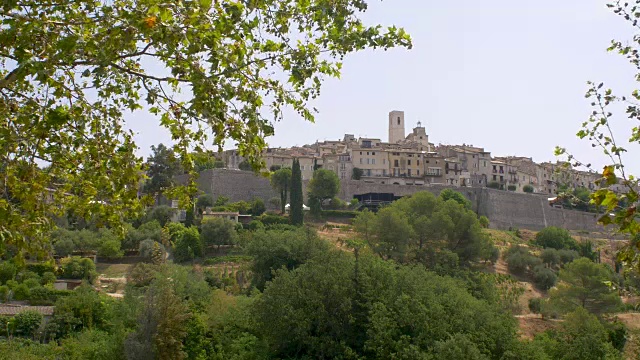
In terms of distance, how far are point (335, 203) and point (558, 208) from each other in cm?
2272

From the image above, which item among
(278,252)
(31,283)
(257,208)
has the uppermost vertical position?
(257,208)

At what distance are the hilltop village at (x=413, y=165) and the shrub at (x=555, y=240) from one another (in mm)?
11926

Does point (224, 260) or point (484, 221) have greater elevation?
point (484, 221)

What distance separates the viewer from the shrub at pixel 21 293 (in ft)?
98.6

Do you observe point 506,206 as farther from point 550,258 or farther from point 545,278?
point 545,278

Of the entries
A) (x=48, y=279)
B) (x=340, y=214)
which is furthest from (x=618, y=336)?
(x=340, y=214)

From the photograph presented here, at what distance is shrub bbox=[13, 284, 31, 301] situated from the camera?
1184 inches

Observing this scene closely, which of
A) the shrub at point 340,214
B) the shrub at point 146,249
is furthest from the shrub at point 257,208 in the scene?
the shrub at point 146,249

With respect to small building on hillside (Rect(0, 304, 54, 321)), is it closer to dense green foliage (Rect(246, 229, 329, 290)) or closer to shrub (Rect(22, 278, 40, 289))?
shrub (Rect(22, 278, 40, 289))

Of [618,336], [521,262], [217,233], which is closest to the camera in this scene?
[618,336]

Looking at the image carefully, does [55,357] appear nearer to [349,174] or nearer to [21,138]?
[21,138]

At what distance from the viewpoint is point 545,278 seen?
43.6 meters

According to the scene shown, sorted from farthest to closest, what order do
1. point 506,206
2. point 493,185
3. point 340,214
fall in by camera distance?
point 493,185 → point 506,206 → point 340,214

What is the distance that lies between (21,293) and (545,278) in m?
29.9
